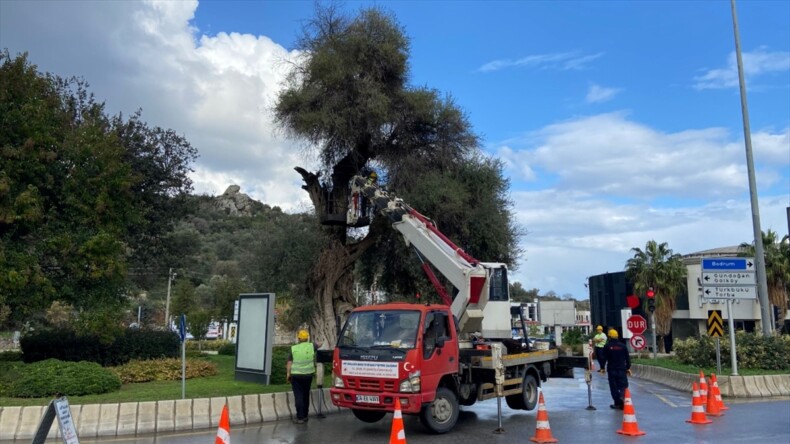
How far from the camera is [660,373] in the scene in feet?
75.7

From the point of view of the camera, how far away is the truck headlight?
10891mm

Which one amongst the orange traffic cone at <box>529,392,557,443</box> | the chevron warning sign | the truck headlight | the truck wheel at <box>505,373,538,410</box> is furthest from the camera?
the chevron warning sign

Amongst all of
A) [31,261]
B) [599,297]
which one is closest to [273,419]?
[31,261]

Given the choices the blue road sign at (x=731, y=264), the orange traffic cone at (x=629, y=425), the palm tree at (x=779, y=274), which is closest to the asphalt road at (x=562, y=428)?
the orange traffic cone at (x=629, y=425)

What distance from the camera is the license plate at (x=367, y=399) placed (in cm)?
1114

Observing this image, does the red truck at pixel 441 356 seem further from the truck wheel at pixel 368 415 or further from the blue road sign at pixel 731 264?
the blue road sign at pixel 731 264

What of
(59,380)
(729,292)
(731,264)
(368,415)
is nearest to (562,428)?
(368,415)

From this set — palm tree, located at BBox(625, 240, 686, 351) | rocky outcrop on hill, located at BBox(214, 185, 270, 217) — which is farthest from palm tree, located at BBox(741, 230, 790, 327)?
rocky outcrop on hill, located at BBox(214, 185, 270, 217)

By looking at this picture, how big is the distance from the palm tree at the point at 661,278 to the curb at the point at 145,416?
3525 centimetres

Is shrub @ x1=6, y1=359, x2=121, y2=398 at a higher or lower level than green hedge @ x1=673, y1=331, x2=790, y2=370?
lower

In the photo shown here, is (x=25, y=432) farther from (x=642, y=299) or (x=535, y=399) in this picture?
(x=642, y=299)

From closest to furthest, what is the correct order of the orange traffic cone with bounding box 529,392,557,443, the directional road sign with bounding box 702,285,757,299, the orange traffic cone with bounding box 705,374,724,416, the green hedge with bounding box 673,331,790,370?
the orange traffic cone with bounding box 529,392,557,443
the orange traffic cone with bounding box 705,374,724,416
the directional road sign with bounding box 702,285,757,299
the green hedge with bounding box 673,331,790,370

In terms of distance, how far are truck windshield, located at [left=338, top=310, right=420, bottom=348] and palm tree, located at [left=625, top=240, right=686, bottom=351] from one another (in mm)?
35183

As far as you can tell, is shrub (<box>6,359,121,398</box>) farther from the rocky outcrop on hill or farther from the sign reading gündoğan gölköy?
the rocky outcrop on hill
